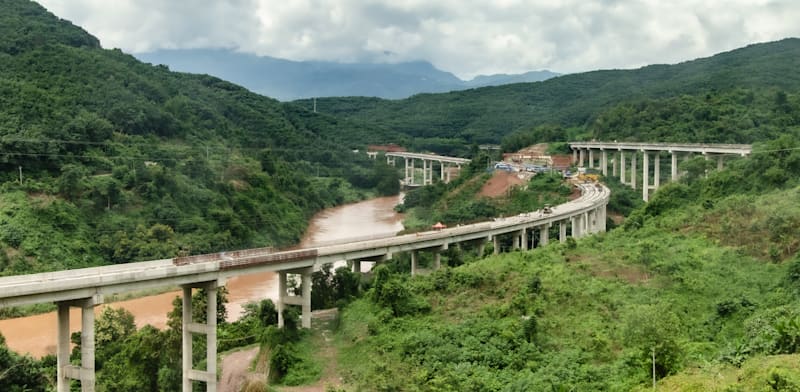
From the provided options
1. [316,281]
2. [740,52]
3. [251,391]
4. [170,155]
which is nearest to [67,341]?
[251,391]

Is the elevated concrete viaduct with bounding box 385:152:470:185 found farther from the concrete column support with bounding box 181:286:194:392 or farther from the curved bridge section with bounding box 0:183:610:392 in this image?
the concrete column support with bounding box 181:286:194:392

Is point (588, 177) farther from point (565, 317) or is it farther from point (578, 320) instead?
point (578, 320)

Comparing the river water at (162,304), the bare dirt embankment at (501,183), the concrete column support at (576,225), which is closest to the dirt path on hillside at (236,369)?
the river water at (162,304)

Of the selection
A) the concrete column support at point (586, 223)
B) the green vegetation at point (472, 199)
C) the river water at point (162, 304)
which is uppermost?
the green vegetation at point (472, 199)

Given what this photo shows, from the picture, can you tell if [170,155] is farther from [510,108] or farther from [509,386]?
[510,108]

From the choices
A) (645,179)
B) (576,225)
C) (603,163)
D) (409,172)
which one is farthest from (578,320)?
(409,172)

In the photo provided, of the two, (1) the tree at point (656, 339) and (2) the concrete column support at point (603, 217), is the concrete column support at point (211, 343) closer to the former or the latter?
(1) the tree at point (656, 339)
